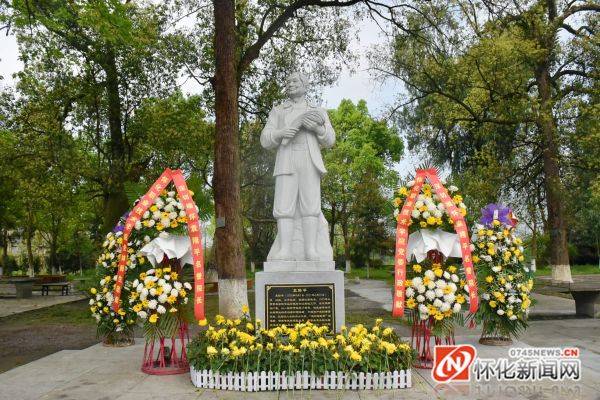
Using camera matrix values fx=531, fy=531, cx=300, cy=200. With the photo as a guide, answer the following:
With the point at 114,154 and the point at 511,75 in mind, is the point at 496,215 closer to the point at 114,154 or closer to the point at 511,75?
the point at 511,75

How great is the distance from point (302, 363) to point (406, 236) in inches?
79.6

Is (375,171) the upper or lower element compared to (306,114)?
upper

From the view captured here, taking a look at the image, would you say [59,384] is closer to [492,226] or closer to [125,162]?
[492,226]

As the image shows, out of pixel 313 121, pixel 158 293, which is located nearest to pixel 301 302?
pixel 158 293

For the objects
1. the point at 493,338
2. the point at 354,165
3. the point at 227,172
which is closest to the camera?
the point at 493,338

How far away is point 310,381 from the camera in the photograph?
5402mm

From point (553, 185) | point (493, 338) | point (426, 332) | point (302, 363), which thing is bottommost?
point (493, 338)

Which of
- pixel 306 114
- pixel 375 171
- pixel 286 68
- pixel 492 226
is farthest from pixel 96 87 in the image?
pixel 375 171

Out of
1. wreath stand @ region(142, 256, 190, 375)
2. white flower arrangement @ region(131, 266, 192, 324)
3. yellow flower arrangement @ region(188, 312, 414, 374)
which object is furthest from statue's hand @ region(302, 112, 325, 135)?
yellow flower arrangement @ region(188, 312, 414, 374)

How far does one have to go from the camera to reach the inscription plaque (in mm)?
6605

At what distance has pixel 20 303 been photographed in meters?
18.9

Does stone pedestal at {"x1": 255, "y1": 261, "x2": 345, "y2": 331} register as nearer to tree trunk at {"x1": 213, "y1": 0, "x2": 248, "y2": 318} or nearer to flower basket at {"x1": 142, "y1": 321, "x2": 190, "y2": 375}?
flower basket at {"x1": 142, "y1": 321, "x2": 190, "y2": 375}

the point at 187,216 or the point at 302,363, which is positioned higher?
the point at 187,216

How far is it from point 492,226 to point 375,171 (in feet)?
81.4
